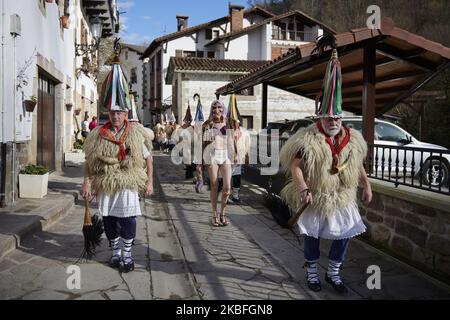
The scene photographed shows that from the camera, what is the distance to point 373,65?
6102 mm

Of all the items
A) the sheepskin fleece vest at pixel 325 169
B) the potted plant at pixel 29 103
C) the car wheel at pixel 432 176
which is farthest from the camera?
the potted plant at pixel 29 103

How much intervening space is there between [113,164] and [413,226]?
3.33 m

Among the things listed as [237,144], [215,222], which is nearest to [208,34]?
[237,144]

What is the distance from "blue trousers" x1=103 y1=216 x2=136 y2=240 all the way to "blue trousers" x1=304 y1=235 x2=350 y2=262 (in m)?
1.74

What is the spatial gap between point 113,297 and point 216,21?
113 ft

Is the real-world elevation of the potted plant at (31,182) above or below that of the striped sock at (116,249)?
above

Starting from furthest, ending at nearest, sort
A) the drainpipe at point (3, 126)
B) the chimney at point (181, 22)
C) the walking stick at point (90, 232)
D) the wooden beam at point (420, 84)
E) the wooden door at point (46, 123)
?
the chimney at point (181, 22), the wooden door at point (46, 123), the wooden beam at point (420, 84), the drainpipe at point (3, 126), the walking stick at point (90, 232)

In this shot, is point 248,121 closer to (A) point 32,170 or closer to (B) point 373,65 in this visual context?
(A) point 32,170

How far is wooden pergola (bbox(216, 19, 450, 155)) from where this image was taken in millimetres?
5859

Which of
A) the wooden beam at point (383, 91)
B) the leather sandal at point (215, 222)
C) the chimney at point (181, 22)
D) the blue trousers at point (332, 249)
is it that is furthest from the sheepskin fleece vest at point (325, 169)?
the chimney at point (181, 22)

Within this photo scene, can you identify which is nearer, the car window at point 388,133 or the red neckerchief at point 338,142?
the red neckerchief at point 338,142

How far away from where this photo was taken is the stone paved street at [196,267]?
3.87 metres

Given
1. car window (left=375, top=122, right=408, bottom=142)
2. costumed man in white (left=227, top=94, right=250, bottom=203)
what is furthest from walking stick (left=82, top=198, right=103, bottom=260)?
car window (left=375, top=122, right=408, bottom=142)

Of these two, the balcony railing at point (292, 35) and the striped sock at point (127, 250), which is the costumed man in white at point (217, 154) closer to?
the striped sock at point (127, 250)
